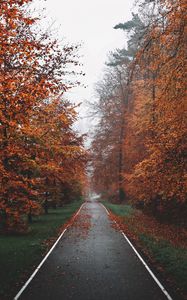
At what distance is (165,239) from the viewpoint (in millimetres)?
16719

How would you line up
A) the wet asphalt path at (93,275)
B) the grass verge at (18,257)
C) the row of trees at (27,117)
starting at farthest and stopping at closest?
1. the row of trees at (27,117)
2. the grass verge at (18,257)
3. the wet asphalt path at (93,275)

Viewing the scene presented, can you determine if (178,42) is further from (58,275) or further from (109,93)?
(109,93)

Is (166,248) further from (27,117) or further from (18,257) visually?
(27,117)

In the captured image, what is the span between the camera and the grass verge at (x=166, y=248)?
9.99m

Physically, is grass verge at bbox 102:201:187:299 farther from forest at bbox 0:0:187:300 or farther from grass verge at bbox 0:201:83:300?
grass verge at bbox 0:201:83:300

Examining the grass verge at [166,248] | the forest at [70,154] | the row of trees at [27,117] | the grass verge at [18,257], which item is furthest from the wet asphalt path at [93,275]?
the row of trees at [27,117]

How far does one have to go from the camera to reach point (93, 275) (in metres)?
10.6

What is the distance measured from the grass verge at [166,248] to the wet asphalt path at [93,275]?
1.93 feet

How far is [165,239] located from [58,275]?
7.55 metres

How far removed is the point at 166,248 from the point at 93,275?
4.63 m

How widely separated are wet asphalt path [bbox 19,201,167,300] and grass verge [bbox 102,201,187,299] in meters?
0.59

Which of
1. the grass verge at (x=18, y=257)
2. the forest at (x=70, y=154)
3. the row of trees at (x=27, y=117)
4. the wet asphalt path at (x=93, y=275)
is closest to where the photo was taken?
the wet asphalt path at (x=93, y=275)

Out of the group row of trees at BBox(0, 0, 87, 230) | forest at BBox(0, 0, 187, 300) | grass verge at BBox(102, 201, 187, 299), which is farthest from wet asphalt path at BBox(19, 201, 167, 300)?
row of trees at BBox(0, 0, 87, 230)

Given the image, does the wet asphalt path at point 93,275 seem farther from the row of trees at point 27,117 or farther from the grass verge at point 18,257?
the row of trees at point 27,117
